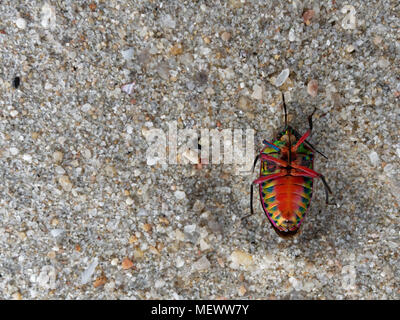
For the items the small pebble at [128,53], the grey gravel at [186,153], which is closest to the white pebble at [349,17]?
the grey gravel at [186,153]

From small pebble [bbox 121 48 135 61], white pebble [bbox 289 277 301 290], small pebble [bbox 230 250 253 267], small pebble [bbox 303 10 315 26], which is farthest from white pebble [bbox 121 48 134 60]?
white pebble [bbox 289 277 301 290]

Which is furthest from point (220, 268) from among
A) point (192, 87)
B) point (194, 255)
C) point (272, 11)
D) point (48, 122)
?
point (272, 11)

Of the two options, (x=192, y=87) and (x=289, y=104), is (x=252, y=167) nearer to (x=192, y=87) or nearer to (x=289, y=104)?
(x=289, y=104)

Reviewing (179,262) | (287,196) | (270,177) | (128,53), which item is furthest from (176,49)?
(179,262)

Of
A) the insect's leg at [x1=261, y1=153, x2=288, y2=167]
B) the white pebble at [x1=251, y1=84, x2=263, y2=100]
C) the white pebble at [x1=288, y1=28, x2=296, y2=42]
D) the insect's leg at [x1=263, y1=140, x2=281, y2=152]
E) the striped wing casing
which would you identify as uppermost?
the white pebble at [x1=288, y1=28, x2=296, y2=42]

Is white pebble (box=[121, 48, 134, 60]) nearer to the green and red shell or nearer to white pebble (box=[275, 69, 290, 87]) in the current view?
white pebble (box=[275, 69, 290, 87])

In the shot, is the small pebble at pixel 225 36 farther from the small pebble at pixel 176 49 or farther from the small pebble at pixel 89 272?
the small pebble at pixel 89 272

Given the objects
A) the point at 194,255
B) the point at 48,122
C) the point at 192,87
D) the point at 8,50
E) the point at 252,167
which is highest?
the point at 8,50
